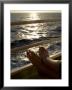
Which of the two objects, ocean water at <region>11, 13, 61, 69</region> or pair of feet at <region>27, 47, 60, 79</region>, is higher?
ocean water at <region>11, 13, 61, 69</region>

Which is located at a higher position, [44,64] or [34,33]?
[34,33]

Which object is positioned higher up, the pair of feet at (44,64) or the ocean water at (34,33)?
the ocean water at (34,33)

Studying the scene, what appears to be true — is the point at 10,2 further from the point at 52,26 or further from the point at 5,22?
the point at 52,26

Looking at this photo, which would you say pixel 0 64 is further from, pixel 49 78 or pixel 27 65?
pixel 49 78

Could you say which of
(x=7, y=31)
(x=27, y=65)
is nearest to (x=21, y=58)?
(x=27, y=65)

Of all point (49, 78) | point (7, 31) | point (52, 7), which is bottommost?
point (49, 78)

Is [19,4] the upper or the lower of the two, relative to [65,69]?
upper
